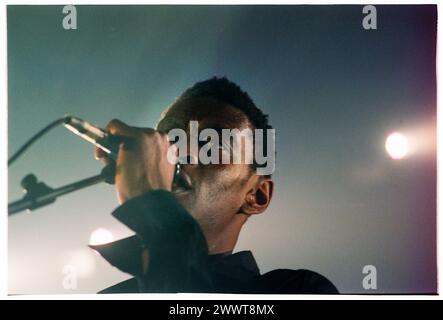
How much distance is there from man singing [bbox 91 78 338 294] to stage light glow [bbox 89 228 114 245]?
0.02 m

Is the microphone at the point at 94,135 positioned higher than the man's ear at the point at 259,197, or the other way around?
the microphone at the point at 94,135

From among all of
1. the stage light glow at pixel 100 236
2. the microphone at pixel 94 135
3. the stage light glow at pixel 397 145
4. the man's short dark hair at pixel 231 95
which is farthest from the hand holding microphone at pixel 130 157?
the stage light glow at pixel 397 145

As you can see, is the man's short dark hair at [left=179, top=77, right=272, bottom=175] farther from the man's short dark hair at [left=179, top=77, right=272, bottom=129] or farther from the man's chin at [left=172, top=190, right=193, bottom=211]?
the man's chin at [left=172, top=190, right=193, bottom=211]

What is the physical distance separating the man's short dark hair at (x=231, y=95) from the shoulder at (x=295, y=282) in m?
0.41

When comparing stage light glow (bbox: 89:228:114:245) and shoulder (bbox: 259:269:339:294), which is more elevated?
stage light glow (bbox: 89:228:114:245)

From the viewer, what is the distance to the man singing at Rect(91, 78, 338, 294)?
203 cm

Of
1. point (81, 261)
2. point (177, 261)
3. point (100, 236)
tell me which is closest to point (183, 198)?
point (177, 261)

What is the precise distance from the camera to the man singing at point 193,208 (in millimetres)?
2027

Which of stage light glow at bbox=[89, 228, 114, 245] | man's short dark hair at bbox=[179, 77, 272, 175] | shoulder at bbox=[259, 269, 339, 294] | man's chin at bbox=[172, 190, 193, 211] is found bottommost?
shoulder at bbox=[259, 269, 339, 294]

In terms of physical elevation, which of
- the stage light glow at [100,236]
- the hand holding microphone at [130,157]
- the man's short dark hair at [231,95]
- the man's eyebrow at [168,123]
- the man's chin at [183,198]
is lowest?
the stage light glow at [100,236]

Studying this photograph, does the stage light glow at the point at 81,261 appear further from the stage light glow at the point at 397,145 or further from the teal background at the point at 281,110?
the stage light glow at the point at 397,145

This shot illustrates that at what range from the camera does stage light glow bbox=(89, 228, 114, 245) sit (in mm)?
2035

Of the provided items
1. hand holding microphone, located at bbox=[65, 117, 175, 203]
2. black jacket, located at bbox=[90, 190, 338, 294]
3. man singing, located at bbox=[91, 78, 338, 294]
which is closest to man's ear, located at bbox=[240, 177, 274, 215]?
man singing, located at bbox=[91, 78, 338, 294]
